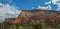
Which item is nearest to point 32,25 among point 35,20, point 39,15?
point 35,20

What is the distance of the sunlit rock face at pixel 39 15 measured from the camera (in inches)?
278

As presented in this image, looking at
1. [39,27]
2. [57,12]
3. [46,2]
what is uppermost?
[46,2]

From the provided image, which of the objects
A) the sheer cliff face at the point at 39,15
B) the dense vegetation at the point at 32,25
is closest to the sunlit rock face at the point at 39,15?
the sheer cliff face at the point at 39,15

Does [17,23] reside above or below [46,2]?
below

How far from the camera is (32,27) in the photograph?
7008mm

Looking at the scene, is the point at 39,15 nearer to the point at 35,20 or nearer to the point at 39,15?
the point at 39,15

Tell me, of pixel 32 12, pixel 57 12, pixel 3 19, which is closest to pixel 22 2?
pixel 32 12

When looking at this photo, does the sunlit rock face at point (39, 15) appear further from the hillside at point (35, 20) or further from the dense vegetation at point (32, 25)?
the dense vegetation at point (32, 25)

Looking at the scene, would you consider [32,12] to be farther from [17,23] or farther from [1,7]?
[1,7]

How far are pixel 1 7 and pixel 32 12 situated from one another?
137 centimetres

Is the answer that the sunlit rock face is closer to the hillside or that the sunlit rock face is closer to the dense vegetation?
the hillside

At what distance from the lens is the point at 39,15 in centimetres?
710

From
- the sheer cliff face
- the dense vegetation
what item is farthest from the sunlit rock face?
the dense vegetation

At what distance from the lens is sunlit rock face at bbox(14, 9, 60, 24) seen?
706 centimetres
